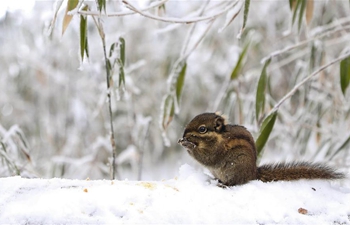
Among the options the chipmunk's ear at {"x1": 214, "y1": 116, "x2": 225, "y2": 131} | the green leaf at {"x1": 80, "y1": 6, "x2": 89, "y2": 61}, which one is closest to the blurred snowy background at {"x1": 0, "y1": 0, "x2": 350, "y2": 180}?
the green leaf at {"x1": 80, "y1": 6, "x2": 89, "y2": 61}

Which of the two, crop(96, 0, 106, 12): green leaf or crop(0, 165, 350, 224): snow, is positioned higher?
crop(96, 0, 106, 12): green leaf

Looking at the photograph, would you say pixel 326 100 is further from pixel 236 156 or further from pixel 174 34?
pixel 236 156

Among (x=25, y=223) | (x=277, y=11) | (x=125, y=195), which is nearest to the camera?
(x=25, y=223)

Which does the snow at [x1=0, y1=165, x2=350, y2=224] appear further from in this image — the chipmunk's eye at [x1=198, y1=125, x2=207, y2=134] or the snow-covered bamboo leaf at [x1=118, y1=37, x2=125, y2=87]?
the snow-covered bamboo leaf at [x1=118, y1=37, x2=125, y2=87]

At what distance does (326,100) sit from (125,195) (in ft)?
9.24

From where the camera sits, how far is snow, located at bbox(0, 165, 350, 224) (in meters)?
1.37

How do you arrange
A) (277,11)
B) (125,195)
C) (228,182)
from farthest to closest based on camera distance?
(277,11), (228,182), (125,195)

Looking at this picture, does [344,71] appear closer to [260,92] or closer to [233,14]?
[260,92]

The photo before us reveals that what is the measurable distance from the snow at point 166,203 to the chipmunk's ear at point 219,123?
319 mm

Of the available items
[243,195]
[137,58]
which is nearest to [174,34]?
[137,58]

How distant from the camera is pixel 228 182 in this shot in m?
1.83

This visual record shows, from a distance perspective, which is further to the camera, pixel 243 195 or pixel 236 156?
pixel 236 156

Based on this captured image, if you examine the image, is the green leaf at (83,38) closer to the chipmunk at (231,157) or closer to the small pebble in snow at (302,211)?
the chipmunk at (231,157)

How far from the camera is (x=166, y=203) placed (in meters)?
1.47
